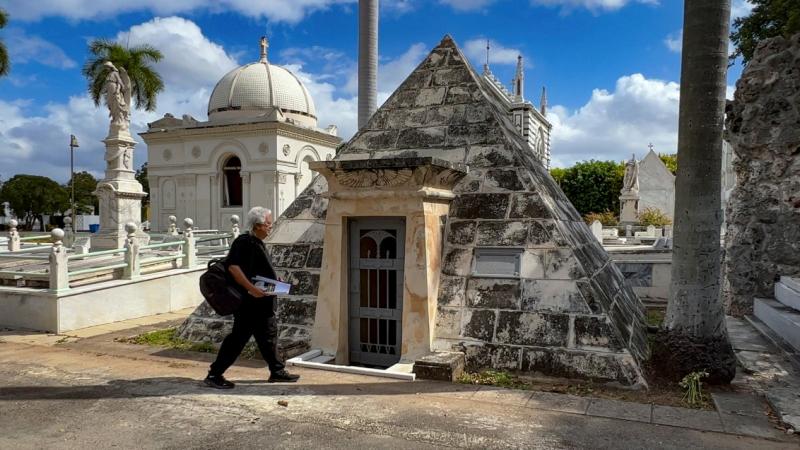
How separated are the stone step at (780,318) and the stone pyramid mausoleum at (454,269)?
5.95 feet

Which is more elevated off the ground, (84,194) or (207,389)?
(84,194)

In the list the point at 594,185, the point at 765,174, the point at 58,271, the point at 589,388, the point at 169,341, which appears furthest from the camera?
the point at 594,185

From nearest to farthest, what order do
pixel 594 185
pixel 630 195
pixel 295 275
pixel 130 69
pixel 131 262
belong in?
1. pixel 295 275
2. pixel 131 262
3. pixel 130 69
4. pixel 630 195
5. pixel 594 185

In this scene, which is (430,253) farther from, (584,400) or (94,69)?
(94,69)

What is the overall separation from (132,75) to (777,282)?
93.4 ft

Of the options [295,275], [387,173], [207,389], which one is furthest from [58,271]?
[387,173]

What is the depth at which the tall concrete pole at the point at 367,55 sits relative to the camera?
1623 centimetres

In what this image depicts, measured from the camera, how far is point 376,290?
244 inches

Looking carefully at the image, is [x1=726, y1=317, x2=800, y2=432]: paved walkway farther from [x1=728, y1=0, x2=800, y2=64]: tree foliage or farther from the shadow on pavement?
[x1=728, y1=0, x2=800, y2=64]: tree foliage

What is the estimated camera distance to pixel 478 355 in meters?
5.59

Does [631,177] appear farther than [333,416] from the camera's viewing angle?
Yes

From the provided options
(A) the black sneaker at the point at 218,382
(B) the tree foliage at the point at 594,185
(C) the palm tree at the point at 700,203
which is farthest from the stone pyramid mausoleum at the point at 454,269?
(B) the tree foliage at the point at 594,185

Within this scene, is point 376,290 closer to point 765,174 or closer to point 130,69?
point 765,174

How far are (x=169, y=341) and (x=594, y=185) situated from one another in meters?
48.6
